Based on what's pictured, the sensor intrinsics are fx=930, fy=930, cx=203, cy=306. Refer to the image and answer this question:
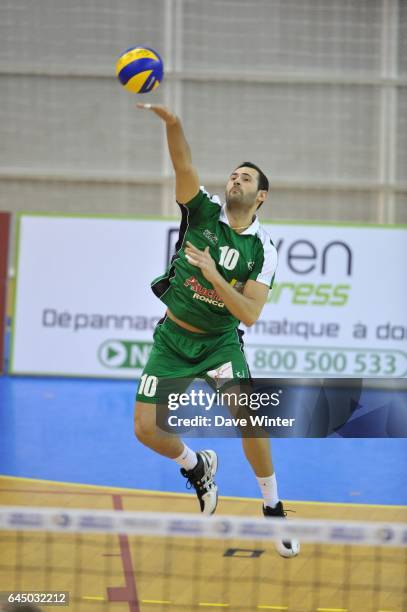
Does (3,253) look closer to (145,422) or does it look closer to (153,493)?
(153,493)

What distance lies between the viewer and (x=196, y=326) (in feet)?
22.7

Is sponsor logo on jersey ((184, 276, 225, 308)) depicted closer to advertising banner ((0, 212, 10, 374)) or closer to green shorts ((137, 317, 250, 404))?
green shorts ((137, 317, 250, 404))

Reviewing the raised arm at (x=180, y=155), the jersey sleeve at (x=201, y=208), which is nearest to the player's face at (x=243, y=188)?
the jersey sleeve at (x=201, y=208)

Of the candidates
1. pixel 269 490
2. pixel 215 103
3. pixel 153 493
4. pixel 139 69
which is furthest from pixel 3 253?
pixel 269 490

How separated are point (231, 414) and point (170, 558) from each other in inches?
44.5

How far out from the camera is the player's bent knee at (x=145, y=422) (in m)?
6.69

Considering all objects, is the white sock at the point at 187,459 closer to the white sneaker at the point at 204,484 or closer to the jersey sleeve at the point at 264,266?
the white sneaker at the point at 204,484

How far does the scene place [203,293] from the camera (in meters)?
6.75

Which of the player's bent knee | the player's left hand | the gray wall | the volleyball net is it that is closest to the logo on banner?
the gray wall

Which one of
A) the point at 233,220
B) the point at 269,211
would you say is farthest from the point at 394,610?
the point at 269,211

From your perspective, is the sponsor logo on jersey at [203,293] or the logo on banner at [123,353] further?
the logo on banner at [123,353]

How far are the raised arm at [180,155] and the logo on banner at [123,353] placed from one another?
24.3 ft

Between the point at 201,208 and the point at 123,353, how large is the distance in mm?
7431

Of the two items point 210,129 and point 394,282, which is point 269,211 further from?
point 394,282
